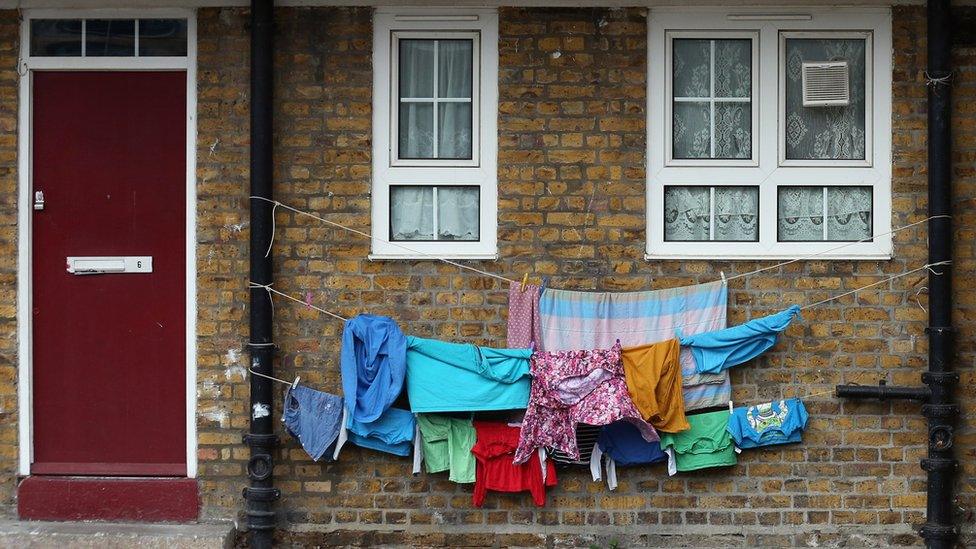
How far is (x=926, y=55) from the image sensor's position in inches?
255

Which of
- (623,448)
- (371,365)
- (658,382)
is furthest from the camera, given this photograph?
(623,448)

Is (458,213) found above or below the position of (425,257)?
above

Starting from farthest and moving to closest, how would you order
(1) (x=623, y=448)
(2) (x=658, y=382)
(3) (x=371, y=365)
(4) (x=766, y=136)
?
(4) (x=766, y=136), (1) (x=623, y=448), (3) (x=371, y=365), (2) (x=658, y=382)

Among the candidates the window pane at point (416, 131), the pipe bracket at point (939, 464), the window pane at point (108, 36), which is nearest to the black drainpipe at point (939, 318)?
the pipe bracket at point (939, 464)

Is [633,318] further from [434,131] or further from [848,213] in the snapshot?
[434,131]

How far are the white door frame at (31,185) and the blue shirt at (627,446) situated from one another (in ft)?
8.23

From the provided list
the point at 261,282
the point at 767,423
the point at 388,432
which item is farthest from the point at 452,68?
the point at 767,423

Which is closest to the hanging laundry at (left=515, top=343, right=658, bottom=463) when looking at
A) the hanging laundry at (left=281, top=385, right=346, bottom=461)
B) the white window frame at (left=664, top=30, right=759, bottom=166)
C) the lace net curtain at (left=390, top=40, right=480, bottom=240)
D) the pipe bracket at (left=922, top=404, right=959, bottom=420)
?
the lace net curtain at (left=390, top=40, right=480, bottom=240)

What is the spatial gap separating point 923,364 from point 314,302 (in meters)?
3.69

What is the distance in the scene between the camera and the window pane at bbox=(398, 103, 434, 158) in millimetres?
6621

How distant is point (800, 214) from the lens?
21.6 ft

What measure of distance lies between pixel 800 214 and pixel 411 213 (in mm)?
2375

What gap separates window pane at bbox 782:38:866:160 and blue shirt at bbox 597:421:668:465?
6.36 feet

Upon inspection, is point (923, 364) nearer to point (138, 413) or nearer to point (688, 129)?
point (688, 129)
